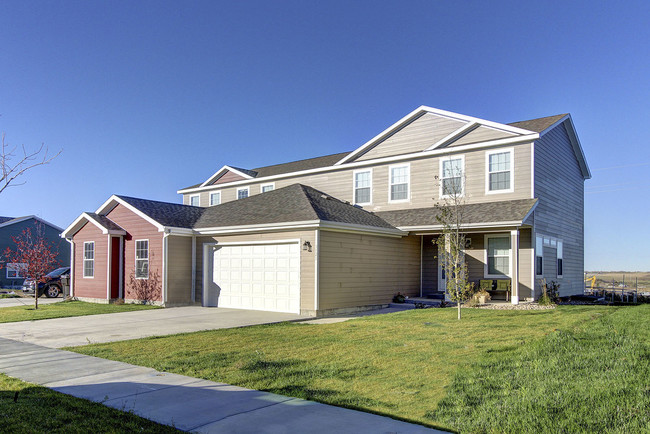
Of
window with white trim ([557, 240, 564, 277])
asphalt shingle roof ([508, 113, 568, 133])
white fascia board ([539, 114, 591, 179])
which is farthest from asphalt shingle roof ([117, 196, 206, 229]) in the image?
window with white trim ([557, 240, 564, 277])

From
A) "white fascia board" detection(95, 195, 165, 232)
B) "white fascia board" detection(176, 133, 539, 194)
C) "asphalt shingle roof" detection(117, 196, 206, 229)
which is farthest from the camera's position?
"asphalt shingle roof" detection(117, 196, 206, 229)

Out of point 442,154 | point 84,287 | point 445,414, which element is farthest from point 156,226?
point 445,414

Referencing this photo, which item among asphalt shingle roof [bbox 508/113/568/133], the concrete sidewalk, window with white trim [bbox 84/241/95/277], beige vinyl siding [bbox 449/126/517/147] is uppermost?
Result: asphalt shingle roof [bbox 508/113/568/133]

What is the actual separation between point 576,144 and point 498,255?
25.1 ft

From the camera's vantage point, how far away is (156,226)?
18.9 meters

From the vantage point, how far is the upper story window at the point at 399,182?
20.2m

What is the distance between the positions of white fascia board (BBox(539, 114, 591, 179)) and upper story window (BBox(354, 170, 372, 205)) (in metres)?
7.42

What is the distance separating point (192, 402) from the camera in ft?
18.9

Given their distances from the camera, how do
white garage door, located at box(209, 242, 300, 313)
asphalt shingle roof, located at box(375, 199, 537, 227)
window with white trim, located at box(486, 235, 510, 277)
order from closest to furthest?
white garage door, located at box(209, 242, 300, 313) → asphalt shingle roof, located at box(375, 199, 537, 227) → window with white trim, located at box(486, 235, 510, 277)

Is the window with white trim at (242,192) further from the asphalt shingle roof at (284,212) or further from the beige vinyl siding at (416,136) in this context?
the beige vinyl siding at (416,136)

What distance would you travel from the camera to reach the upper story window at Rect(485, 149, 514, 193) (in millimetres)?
17594

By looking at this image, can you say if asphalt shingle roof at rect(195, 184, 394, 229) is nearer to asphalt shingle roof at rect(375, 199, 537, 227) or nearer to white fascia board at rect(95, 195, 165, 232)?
asphalt shingle roof at rect(375, 199, 537, 227)

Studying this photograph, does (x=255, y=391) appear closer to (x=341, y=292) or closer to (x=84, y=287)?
(x=341, y=292)

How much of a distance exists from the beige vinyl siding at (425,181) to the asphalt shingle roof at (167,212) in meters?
5.89
